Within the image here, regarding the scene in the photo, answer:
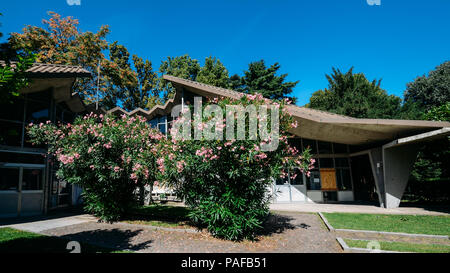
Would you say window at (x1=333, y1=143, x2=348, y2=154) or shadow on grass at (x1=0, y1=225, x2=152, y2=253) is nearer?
shadow on grass at (x1=0, y1=225, x2=152, y2=253)

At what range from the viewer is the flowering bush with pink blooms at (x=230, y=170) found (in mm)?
6000

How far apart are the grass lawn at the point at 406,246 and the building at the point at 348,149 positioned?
4955 mm

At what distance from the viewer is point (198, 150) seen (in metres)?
6.00

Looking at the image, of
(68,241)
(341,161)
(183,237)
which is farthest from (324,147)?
(68,241)

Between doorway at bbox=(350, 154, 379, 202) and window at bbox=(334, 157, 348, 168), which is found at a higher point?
window at bbox=(334, 157, 348, 168)

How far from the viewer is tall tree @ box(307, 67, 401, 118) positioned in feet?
80.0

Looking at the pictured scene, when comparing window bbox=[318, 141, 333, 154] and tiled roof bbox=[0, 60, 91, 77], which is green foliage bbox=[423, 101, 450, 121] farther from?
tiled roof bbox=[0, 60, 91, 77]

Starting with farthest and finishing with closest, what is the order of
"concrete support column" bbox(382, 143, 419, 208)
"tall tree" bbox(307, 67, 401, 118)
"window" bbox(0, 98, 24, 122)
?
"tall tree" bbox(307, 67, 401, 118) → "concrete support column" bbox(382, 143, 419, 208) → "window" bbox(0, 98, 24, 122)

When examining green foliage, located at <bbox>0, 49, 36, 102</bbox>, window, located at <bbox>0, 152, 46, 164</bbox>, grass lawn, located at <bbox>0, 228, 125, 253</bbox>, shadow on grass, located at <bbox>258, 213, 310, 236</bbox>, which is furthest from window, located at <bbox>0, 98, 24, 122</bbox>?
shadow on grass, located at <bbox>258, 213, 310, 236</bbox>

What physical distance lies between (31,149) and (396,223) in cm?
1600

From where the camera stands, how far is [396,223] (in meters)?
8.02

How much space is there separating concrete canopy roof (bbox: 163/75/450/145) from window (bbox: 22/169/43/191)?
341 inches

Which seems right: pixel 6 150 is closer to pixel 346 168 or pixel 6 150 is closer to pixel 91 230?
pixel 91 230

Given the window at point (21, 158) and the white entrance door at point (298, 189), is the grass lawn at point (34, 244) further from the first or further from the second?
the white entrance door at point (298, 189)
